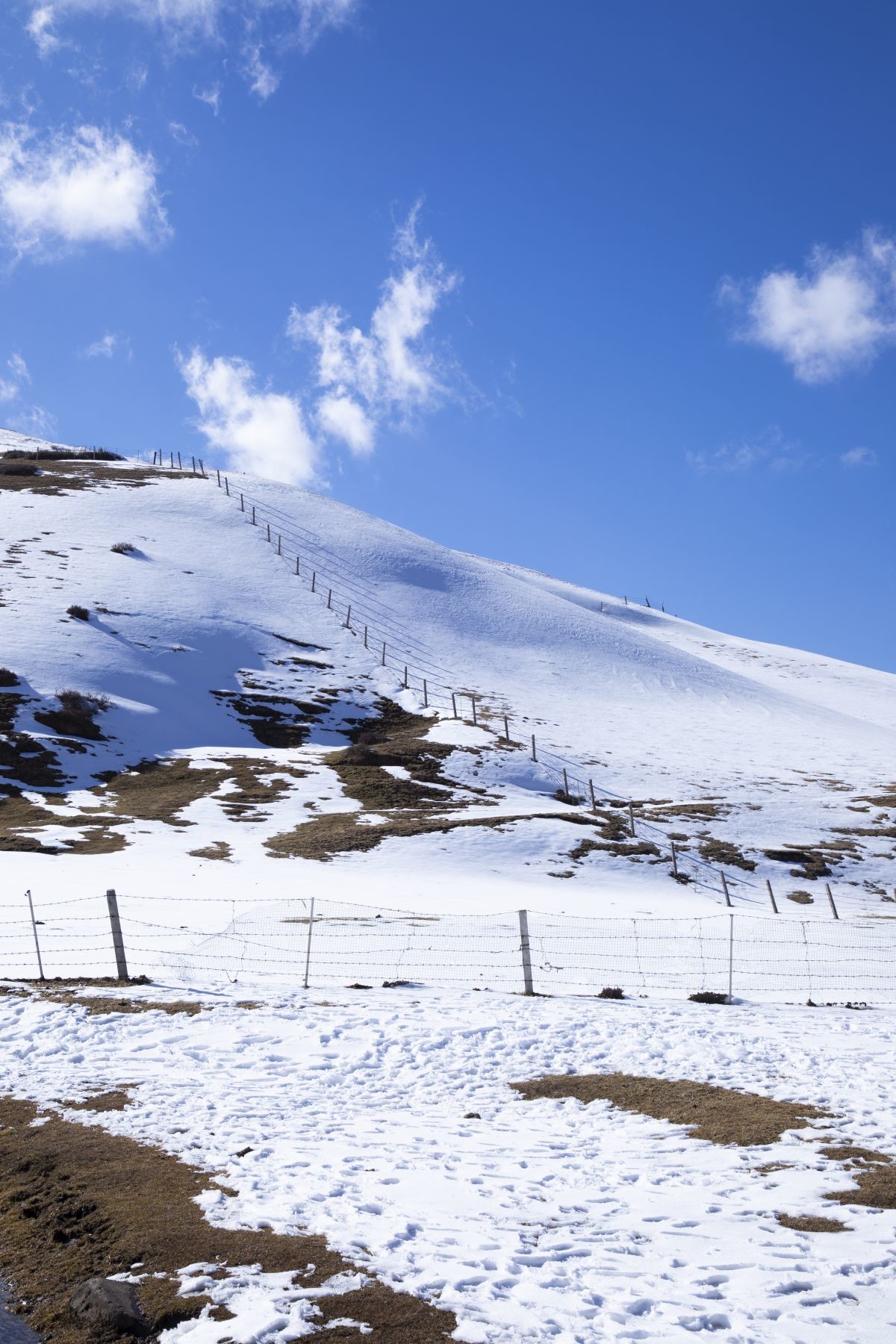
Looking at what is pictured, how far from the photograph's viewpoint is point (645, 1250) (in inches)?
275

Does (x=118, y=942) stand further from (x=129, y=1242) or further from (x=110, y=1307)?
(x=110, y=1307)

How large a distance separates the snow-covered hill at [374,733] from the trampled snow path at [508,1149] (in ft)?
38.2

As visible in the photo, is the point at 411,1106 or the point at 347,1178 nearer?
the point at 347,1178

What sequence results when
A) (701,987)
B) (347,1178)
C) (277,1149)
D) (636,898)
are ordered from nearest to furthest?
(347,1178) → (277,1149) → (701,987) → (636,898)

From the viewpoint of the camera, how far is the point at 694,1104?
11.0 meters

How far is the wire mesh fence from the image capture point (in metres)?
18.6

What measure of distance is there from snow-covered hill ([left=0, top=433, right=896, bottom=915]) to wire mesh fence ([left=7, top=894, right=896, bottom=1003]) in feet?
9.03

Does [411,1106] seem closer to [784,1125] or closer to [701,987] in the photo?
[784,1125]

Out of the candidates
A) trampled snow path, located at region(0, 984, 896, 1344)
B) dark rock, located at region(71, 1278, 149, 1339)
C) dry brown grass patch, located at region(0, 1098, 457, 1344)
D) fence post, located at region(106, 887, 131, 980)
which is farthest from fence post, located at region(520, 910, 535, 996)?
dark rock, located at region(71, 1278, 149, 1339)

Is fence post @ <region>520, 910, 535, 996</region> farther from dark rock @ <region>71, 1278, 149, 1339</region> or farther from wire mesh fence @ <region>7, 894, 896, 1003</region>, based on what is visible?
dark rock @ <region>71, 1278, 149, 1339</region>

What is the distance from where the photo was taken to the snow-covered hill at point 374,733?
3238cm

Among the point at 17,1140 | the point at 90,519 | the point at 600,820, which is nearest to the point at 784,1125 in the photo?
the point at 17,1140

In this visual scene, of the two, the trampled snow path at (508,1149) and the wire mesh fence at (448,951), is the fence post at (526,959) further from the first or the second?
the trampled snow path at (508,1149)

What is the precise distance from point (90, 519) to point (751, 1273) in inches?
3446
